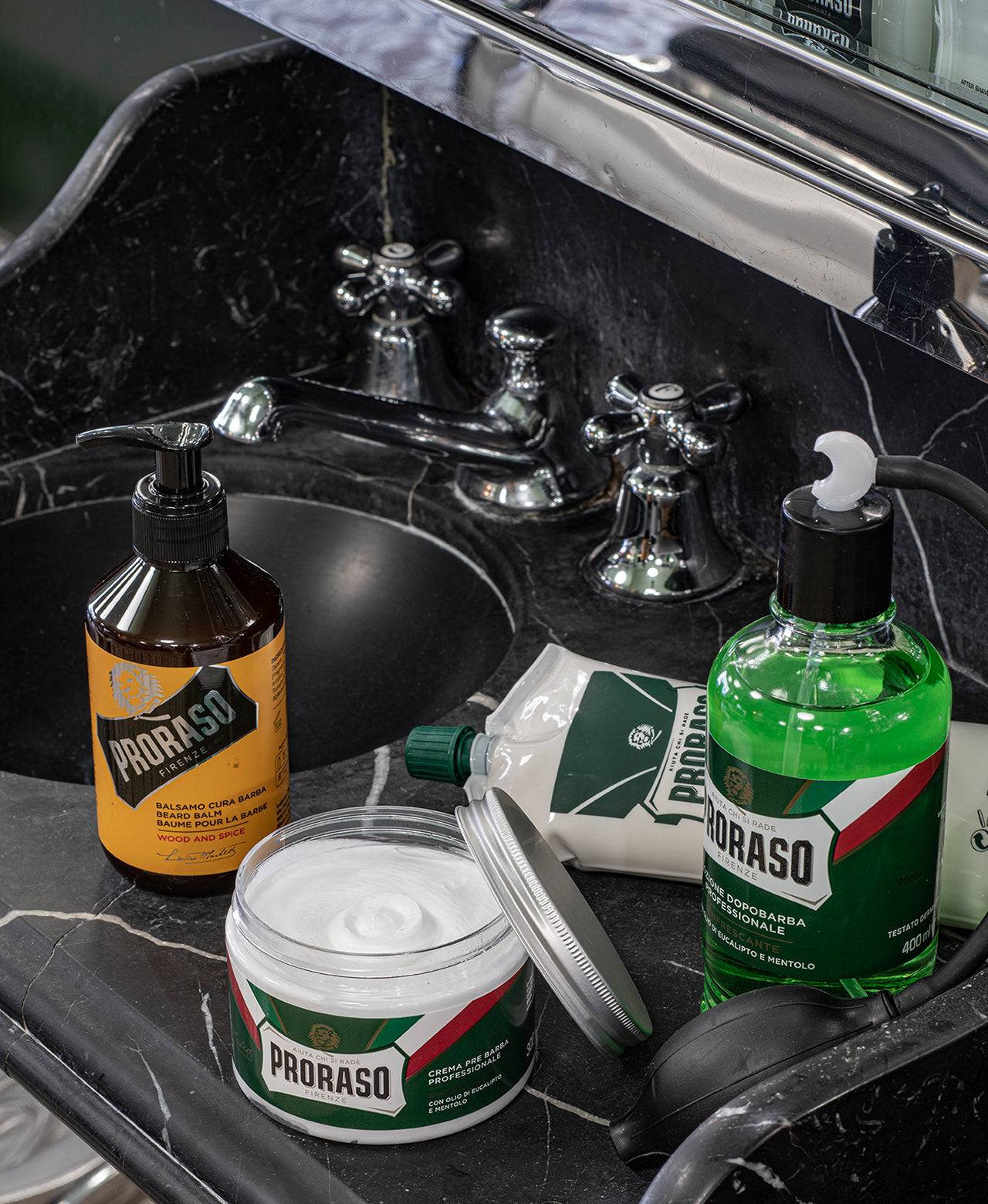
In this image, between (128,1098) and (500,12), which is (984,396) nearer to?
(500,12)

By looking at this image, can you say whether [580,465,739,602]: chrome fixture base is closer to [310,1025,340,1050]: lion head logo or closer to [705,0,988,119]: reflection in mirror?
[705,0,988,119]: reflection in mirror

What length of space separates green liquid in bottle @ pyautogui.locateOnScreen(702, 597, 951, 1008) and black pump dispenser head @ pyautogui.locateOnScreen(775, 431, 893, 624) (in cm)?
1

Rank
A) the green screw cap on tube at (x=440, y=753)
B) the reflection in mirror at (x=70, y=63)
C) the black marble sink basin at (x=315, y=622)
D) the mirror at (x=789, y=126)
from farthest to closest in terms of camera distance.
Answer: the reflection in mirror at (x=70, y=63) → the black marble sink basin at (x=315, y=622) → the green screw cap on tube at (x=440, y=753) → the mirror at (x=789, y=126)

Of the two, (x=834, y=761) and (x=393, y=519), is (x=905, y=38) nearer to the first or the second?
(x=834, y=761)

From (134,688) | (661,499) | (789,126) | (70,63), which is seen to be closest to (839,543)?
(789,126)

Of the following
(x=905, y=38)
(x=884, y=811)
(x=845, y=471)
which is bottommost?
(x=884, y=811)

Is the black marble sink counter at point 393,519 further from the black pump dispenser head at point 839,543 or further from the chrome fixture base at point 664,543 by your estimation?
the black pump dispenser head at point 839,543

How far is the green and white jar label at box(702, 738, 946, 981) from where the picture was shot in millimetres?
599

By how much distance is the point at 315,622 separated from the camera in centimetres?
126

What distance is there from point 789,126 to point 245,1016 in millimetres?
484

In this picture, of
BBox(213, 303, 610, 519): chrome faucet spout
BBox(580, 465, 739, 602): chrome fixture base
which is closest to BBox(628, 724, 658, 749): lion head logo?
BBox(580, 465, 739, 602): chrome fixture base

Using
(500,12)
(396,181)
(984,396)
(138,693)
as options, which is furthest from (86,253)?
Result: (984,396)

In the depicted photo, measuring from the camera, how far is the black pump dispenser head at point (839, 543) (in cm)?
56

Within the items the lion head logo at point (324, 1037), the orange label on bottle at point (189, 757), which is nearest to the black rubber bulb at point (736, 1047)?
the lion head logo at point (324, 1037)
